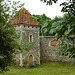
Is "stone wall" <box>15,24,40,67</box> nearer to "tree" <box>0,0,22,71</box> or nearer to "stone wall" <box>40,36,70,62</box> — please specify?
"stone wall" <box>40,36,70,62</box>

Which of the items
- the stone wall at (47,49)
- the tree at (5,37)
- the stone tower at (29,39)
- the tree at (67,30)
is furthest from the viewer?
the stone wall at (47,49)

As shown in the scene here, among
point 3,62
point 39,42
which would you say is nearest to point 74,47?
point 3,62

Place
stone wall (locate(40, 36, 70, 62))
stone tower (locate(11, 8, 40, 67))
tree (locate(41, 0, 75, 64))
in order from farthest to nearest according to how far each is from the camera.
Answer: stone wall (locate(40, 36, 70, 62))
stone tower (locate(11, 8, 40, 67))
tree (locate(41, 0, 75, 64))

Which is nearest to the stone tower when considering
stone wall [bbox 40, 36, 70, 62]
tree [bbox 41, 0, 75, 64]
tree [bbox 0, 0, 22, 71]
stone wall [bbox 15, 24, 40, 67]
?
stone wall [bbox 15, 24, 40, 67]

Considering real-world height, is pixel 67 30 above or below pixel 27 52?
above

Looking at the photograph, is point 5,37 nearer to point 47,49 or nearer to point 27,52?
point 27,52

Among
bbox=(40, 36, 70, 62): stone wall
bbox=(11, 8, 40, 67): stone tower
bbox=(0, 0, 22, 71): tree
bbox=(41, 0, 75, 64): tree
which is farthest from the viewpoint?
bbox=(40, 36, 70, 62): stone wall

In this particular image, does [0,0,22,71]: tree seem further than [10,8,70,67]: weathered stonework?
No

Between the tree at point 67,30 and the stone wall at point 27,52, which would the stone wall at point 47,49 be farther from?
the tree at point 67,30

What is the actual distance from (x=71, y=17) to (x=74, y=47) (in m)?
0.39

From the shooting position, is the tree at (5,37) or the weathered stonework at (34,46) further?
the weathered stonework at (34,46)

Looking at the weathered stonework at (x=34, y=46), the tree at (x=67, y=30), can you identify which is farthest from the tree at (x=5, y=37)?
the weathered stonework at (x=34, y=46)

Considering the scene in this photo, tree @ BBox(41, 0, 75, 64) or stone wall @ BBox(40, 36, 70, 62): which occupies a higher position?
tree @ BBox(41, 0, 75, 64)

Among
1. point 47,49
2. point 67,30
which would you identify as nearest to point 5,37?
point 67,30
